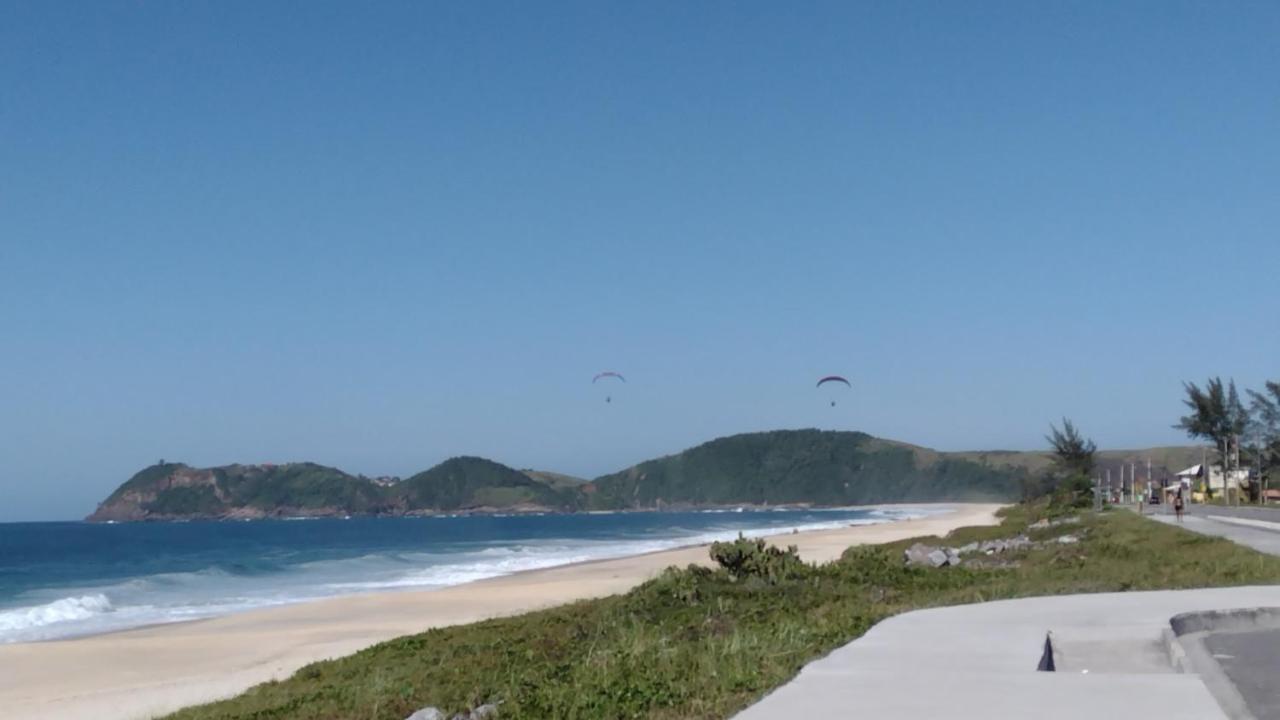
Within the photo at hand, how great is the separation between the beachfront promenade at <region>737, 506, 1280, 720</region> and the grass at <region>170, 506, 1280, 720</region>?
45 cm

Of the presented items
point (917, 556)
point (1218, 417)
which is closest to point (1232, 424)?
point (1218, 417)

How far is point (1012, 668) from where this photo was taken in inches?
343

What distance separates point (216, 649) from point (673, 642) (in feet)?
48.7

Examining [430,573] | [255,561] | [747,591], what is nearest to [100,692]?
[747,591]

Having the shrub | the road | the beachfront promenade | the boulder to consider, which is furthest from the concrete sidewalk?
the boulder

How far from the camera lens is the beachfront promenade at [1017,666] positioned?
7.23 metres

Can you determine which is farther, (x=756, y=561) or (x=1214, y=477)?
(x=1214, y=477)

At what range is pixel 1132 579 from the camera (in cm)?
1667

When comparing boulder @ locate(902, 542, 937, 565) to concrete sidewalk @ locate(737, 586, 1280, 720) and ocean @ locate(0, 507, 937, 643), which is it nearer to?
concrete sidewalk @ locate(737, 586, 1280, 720)


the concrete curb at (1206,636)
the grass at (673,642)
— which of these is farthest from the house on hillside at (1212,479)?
the concrete curb at (1206,636)

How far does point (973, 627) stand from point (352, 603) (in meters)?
27.4

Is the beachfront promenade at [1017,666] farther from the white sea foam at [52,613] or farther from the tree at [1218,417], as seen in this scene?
the tree at [1218,417]

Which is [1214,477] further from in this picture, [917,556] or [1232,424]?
[917,556]

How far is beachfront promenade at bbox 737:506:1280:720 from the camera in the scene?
7230 millimetres
